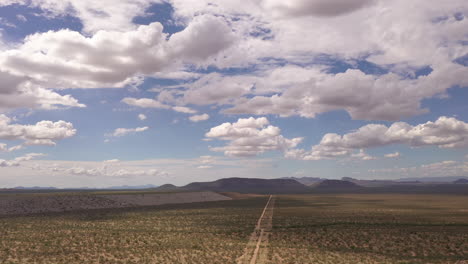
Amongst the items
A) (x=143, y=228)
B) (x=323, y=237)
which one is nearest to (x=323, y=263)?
(x=323, y=237)

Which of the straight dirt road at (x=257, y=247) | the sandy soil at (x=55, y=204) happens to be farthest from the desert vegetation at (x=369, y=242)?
the sandy soil at (x=55, y=204)

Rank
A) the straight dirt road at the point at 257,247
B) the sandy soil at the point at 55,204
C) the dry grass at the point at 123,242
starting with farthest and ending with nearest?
the sandy soil at the point at 55,204, the dry grass at the point at 123,242, the straight dirt road at the point at 257,247

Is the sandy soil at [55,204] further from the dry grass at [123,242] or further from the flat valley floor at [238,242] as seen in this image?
the flat valley floor at [238,242]

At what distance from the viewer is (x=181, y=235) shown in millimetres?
40719

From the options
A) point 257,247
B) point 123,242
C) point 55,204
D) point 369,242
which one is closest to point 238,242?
point 257,247

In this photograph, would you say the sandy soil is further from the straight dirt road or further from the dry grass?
the straight dirt road

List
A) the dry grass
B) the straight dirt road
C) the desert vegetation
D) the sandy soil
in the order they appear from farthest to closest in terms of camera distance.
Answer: the sandy soil < the desert vegetation < the dry grass < the straight dirt road

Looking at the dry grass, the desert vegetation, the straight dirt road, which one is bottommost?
the desert vegetation

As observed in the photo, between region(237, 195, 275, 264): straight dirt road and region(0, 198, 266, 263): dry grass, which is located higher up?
region(0, 198, 266, 263): dry grass

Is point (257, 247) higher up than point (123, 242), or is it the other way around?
point (123, 242)

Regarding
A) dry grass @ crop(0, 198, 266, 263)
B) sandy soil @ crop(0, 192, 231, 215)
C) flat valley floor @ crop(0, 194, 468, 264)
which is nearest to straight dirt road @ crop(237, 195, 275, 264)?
flat valley floor @ crop(0, 194, 468, 264)

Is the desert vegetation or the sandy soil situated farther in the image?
the sandy soil

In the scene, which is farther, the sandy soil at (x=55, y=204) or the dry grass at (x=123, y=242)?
the sandy soil at (x=55, y=204)

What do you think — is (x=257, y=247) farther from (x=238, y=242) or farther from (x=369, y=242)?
(x=369, y=242)
